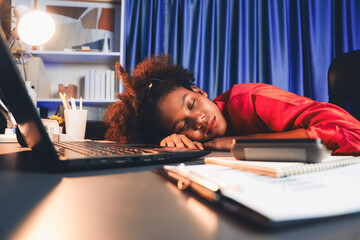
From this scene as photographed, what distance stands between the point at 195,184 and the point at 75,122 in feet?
3.11

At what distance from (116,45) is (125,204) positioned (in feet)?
7.10

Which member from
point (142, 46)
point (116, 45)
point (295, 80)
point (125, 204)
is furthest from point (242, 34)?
point (125, 204)

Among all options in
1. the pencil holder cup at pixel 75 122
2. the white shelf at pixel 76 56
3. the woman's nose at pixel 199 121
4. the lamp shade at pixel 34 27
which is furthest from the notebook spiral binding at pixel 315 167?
the white shelf at pixel 76 56

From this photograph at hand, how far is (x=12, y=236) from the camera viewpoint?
120 mm

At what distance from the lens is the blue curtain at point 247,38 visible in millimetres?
1921

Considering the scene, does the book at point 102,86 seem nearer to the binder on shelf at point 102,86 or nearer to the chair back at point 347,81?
the binder on shelf at point 102,86

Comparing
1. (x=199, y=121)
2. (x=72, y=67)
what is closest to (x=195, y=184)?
(x=199, y=121)

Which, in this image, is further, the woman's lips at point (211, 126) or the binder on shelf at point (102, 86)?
the binder on shelf at point (102, 86)

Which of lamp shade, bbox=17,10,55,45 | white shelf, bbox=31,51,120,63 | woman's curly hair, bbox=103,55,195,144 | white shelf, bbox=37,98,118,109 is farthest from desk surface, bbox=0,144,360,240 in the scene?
white shelf, bbox=31,51,120,63

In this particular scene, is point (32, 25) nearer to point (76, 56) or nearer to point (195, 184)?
point (76, 56)

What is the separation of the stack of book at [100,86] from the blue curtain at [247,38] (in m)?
0.21

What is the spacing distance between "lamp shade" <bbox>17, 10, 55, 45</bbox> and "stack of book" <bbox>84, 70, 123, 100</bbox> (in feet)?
2.21

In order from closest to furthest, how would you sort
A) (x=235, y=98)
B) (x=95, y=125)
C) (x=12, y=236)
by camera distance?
(x=12, y=236), (x=235, y=98), (x=95, y=125)

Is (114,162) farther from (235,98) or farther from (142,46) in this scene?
(142,46)
